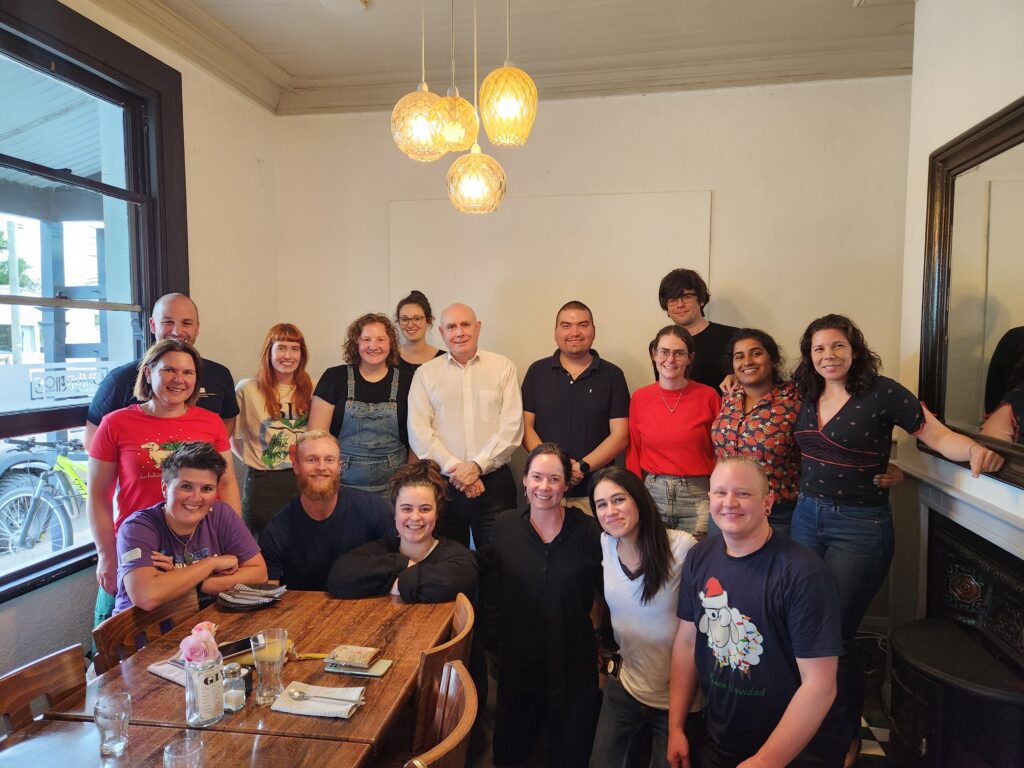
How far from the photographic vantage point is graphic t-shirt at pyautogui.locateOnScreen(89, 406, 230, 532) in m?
2.23

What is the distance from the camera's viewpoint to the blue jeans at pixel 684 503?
2.66m

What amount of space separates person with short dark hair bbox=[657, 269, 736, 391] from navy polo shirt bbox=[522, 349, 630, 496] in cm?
39

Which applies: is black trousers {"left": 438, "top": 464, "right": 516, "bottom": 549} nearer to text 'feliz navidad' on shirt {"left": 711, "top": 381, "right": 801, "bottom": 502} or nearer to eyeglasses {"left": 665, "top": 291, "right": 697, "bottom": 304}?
text 'feliz navidad' on shirt {"left": 711, "top": 381, "right": 801, "bottom": 502}

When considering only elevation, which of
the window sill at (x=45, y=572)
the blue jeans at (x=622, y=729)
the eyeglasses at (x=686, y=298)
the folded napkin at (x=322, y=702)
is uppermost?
the eyeglasses at (x=686, y=298)

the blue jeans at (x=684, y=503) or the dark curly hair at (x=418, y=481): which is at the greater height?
the dark curly hair at (x=418, y=481)

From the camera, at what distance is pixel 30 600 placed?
246 centimetres

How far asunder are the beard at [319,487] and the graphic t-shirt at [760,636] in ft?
4.13

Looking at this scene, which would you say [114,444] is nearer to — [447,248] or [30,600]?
[30,600]

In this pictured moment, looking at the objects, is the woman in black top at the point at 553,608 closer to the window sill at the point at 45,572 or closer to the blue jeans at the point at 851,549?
the blue jeans at the point at 851,549

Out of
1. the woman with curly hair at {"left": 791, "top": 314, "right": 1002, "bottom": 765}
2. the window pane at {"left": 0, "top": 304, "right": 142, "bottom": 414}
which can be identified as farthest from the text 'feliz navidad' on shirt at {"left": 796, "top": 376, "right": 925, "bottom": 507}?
the window pane at {"left": 0, "top": 304, "right": 142, "bottom": 414}

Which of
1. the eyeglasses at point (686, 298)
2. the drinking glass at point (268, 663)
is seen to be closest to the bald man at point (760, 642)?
the drinking glass at point (268, 663)

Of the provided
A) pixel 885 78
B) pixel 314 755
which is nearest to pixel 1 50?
pixel 314 755

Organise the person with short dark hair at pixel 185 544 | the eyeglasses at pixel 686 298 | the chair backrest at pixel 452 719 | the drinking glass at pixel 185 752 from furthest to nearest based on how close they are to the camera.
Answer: the eyeglasses at pixel 686 298
the person with short dark hair at pixel 185 544
the drinking glass at pixel 185 752
the chair backrest at pixel 452 719

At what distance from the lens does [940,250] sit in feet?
7.82
